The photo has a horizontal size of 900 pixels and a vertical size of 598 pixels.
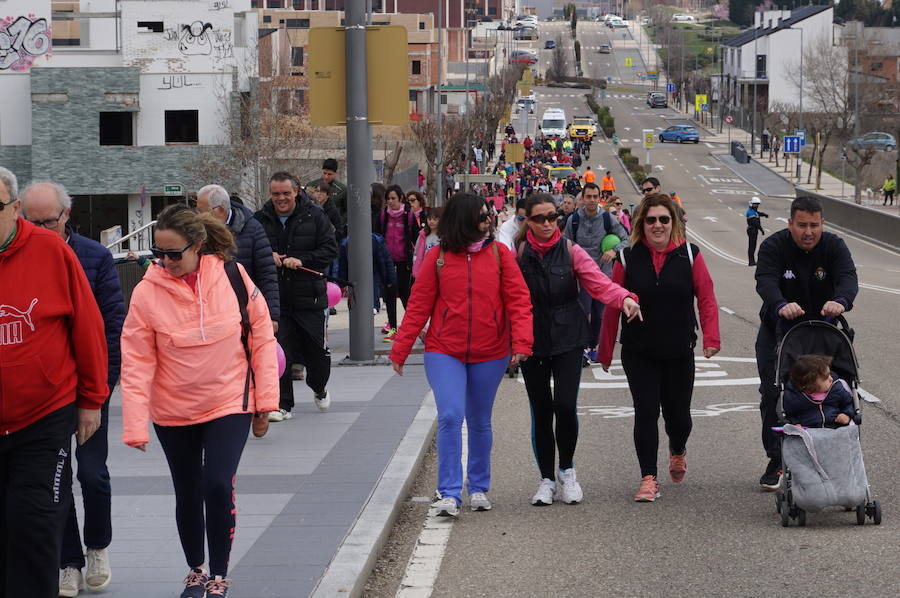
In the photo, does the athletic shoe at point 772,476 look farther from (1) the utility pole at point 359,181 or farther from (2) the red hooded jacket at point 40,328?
(1) the utility pole at point 359,181

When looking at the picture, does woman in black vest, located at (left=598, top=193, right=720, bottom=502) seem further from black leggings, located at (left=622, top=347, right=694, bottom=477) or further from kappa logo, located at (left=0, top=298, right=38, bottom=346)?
kappa logo, located at (left=0, top=298, right=38, bottom=346)

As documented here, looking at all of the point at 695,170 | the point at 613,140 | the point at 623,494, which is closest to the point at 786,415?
the point at 623,494

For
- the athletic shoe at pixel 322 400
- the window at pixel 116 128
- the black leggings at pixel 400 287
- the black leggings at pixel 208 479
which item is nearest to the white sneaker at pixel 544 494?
the black leggings at pixel 208 479

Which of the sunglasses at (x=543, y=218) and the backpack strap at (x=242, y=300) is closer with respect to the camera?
the backpack strap at (x=242, y=300)

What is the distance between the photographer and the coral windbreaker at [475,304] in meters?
8.34

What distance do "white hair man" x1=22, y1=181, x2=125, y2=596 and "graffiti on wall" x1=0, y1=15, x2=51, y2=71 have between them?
5535 centimetres

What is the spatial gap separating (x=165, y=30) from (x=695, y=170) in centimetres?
4266

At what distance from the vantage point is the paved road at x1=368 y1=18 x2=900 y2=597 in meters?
6.88

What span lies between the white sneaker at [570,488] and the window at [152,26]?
53.2 m

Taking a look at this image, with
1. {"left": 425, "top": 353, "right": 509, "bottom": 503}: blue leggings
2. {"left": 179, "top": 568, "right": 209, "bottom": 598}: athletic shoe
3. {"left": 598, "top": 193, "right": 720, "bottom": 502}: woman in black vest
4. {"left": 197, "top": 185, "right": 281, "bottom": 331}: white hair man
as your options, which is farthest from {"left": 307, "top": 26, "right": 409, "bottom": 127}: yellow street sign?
{"left": 179, "top": 568, "right": 209, "bottom": 598}: athletic shoe

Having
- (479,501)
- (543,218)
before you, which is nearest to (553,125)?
(543,218)

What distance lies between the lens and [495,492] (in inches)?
364

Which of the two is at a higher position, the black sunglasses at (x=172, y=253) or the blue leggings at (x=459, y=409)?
the black sunglasses at (x=172, y=253)

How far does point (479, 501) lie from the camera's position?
28.2ft
